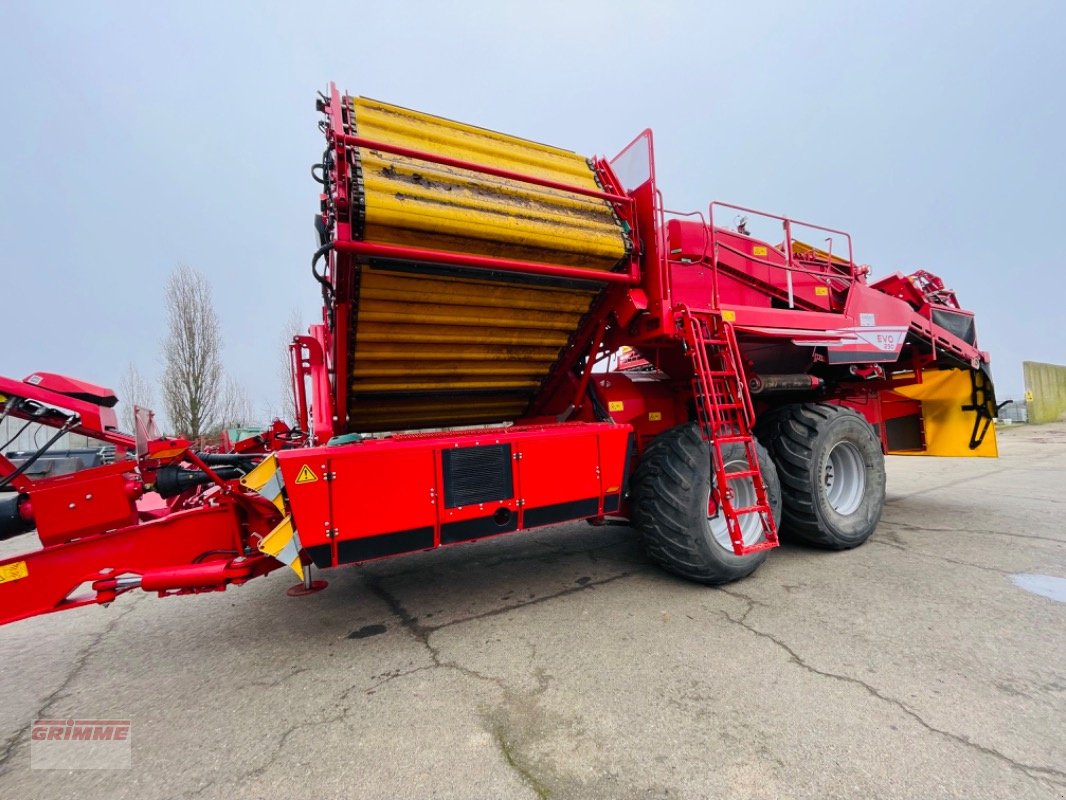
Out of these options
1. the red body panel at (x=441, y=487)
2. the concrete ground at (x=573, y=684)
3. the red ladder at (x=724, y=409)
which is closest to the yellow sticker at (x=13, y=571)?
the concrete ground at (x=573, y=684)

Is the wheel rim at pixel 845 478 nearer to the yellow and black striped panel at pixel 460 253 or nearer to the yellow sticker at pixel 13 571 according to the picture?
the yellow and black striped panel at pixel 460 253

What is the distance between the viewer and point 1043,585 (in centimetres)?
387

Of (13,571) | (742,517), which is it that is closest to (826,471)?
(742,517)

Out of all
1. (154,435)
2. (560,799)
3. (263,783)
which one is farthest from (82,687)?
(560,799)

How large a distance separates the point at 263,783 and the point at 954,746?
9.50ft

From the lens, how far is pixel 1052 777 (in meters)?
1.96

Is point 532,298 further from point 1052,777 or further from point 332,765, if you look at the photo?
point 1052,777

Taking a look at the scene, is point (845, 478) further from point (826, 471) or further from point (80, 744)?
point (80, 744)

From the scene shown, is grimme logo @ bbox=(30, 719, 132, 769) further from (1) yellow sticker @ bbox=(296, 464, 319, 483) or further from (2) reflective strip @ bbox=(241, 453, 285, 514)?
(1) yellow sticker @ bbox=(296, 464, 319, 483)

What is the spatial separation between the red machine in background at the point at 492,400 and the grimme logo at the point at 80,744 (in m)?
0.60

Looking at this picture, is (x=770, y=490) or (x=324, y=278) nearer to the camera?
(x=324, y=278)

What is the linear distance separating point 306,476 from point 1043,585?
540 cm

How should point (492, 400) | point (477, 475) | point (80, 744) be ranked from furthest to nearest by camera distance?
point (492, 400) < point (477, 475) < point (80, 744)

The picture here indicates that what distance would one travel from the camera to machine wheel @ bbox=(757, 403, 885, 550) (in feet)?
15.1
